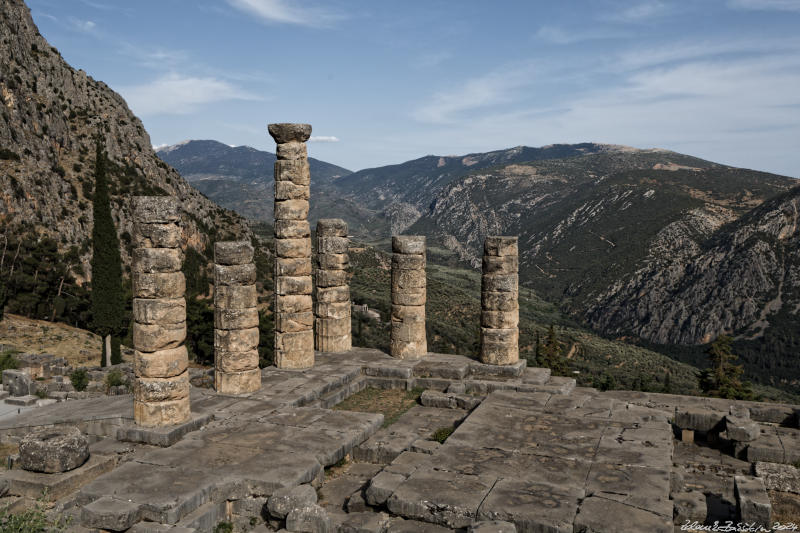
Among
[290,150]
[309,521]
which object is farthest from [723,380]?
[309,521]

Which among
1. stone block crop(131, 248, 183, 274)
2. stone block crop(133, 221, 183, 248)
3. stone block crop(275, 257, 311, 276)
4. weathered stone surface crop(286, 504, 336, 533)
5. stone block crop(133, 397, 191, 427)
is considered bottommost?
weathered stone surface crop(286, 504, 336, 533)

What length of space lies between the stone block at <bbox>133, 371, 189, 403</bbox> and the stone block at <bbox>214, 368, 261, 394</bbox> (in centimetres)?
234

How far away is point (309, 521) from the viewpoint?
28.8 feet

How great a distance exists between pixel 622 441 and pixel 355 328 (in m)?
30.4

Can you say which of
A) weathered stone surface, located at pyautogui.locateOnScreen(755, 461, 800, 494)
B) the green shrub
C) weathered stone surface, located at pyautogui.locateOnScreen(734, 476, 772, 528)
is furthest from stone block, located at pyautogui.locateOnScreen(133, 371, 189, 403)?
weathered stone surface, located at pyautogui.locateOnScreen(755, 461, 800, 494)

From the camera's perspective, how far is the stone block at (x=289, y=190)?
18094 mm

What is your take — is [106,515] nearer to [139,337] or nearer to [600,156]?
[139,337]

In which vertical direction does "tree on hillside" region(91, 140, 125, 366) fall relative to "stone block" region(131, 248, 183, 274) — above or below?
below

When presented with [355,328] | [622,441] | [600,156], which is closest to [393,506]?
[622,441]

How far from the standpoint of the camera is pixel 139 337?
42.6 ft

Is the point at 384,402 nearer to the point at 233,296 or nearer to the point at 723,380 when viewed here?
the point at 233,296

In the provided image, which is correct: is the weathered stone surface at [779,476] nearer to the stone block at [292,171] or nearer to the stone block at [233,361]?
the stone block at [233,361]

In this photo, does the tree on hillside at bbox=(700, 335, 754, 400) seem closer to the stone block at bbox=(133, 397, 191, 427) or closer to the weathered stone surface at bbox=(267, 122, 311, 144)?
the weathered stone surface at bbox=(267, 122, 311, 144)

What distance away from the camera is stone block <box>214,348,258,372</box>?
15344 millimetres
